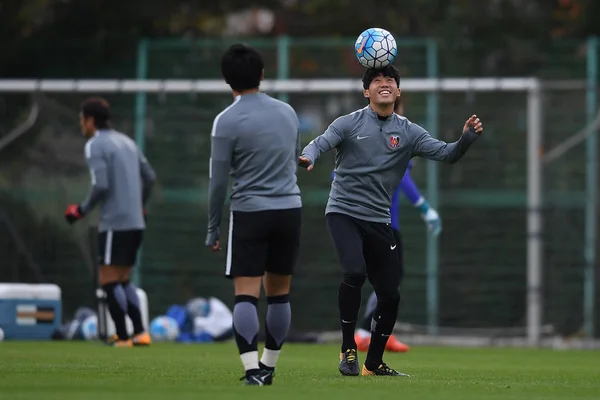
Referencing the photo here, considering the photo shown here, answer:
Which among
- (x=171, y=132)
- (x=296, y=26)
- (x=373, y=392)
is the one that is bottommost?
(x=373, y=392)

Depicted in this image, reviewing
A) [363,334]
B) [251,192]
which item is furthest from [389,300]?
[363,334]

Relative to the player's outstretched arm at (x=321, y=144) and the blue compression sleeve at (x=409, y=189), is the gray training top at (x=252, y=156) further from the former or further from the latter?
the blue compression sleeve at (x=409, y=189)

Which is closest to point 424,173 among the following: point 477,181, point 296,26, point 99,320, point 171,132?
point 477,181

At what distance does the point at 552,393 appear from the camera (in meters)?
8.78

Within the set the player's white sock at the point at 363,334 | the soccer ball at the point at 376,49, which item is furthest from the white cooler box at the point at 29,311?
the soccer ball at the point at 376,49

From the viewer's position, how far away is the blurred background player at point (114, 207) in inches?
558

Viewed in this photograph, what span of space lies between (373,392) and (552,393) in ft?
3.87

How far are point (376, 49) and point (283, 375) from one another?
236 centimetres

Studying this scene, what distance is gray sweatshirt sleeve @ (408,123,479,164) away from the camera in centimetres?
984

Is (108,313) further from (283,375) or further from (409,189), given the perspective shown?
(283,375)

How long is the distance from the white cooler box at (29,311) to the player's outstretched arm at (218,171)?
7981 millimetres

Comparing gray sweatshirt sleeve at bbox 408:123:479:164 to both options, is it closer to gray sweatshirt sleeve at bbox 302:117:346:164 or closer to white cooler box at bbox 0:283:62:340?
gray sweatshirt sleeve at bbox 302:117:346:164

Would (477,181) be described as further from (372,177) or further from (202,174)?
(372,177)

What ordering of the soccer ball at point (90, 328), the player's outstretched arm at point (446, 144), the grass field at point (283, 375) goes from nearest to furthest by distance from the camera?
the grass field at point (283, 375)
the player's outstretched arm at point (446, 144)
the soccer ball at point (90, 328)
